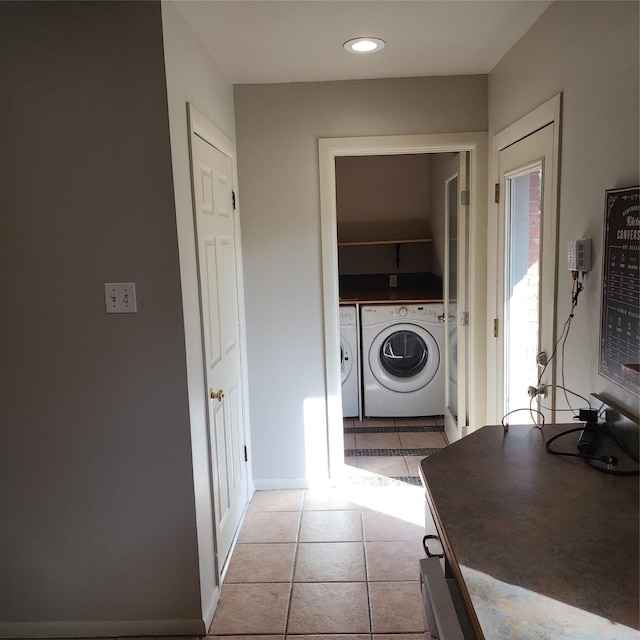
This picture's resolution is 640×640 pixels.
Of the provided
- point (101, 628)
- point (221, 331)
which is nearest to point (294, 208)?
point (221, 331)

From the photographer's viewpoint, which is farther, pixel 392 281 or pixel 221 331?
pixel 392 281

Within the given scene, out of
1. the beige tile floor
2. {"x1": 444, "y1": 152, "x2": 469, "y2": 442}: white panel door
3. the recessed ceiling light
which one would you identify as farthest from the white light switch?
{"x1": 444, "y1": 152, "x2": 469, "y2": 442}: white panel door

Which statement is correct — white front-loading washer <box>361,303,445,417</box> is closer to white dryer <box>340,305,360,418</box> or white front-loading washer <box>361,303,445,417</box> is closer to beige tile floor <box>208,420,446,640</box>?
white dryer <box>340,305,360,418</box>

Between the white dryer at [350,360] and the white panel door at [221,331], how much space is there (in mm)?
1360

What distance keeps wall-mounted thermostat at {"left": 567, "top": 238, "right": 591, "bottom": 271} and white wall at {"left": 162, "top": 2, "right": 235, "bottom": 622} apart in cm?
128

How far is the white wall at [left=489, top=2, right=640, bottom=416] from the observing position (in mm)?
1496

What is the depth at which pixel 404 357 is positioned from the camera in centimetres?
421

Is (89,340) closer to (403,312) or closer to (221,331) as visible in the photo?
(221,331)

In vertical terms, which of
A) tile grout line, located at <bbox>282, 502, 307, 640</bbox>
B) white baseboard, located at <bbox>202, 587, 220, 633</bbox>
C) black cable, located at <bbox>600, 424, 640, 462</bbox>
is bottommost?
tile grout line, located at <bbox>282, 502, 307, 640</bbox>

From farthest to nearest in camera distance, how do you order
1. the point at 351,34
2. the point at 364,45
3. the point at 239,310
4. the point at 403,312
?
the point at 403,312 < the point at 239,310 < the point at 364,45 < the point at 351,34

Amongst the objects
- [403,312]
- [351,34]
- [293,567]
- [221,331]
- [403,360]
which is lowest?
[293,567]

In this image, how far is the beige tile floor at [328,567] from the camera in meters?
2.09

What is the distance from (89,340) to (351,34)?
1.55m

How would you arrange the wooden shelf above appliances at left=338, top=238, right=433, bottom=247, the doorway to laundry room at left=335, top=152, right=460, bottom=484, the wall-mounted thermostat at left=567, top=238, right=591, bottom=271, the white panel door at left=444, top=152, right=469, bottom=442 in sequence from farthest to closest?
the wooden shelf above appliances at left=338, top=238, right=433, bottom=247 < the doorway to laundry room at left=335, top=152, right=460, bottom=484 < the white panel door at left=444, top=152, right=469, bottom=442 < the wall-mounted thermostat at left=567, top=238, right=591, bottom=271
